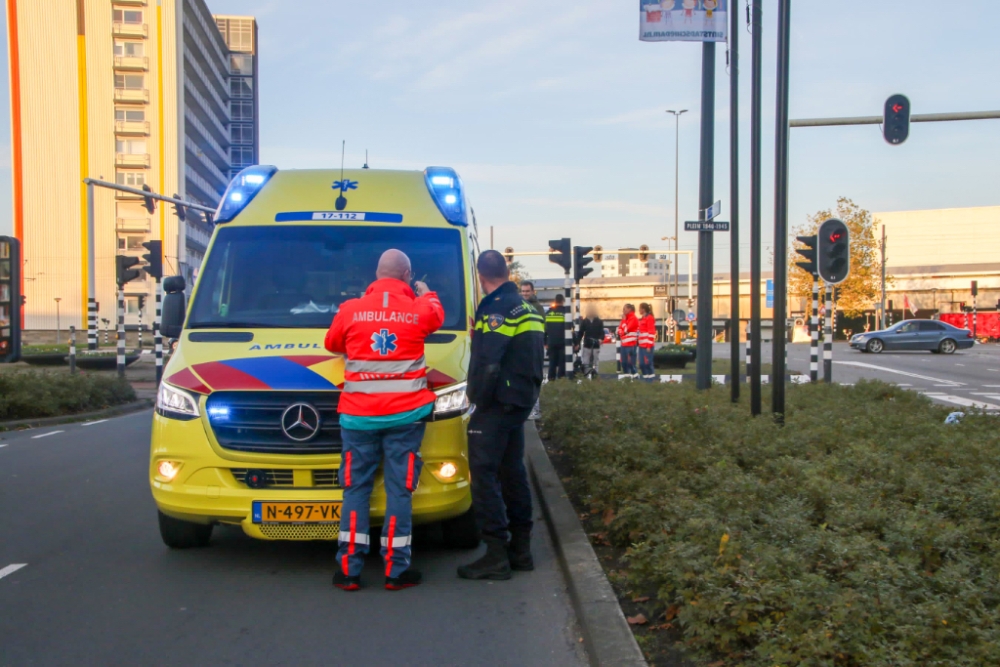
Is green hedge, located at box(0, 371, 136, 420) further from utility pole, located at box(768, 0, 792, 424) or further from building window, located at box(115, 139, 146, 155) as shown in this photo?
building window, located at box(115, 139, 146, 155)

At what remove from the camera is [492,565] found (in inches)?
232

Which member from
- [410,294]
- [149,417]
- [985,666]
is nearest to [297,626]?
[410,294]

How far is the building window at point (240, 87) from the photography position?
102m

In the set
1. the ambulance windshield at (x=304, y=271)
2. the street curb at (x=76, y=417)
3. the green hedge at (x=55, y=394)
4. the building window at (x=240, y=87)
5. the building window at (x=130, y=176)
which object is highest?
the building window at (x=240, y=87)

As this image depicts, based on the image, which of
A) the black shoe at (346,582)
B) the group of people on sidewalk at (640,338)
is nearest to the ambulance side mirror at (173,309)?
the black shoe at (346,582)

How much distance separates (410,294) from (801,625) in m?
2.97

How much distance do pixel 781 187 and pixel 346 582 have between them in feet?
21.8

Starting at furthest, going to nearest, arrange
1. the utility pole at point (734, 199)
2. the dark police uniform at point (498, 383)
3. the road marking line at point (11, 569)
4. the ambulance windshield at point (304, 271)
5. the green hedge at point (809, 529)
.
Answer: the utility pole at point (734, 199) < the ambulance windshield at point (304, 271) < the road marking line at point (11, 569) < the dark police uniform at point (498, 383) < the green hedge at point (809, 529)

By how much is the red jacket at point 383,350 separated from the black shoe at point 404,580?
97 centimetres

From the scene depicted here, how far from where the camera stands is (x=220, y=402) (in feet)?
18.9

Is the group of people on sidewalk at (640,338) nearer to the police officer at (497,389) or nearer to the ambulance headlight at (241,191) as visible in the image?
the ambulance headlight at (241,191)

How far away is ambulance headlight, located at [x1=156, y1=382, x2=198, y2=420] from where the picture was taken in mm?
5789

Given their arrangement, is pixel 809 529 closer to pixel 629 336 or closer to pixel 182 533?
pixel 182 533

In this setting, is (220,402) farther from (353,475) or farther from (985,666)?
(985,666)
